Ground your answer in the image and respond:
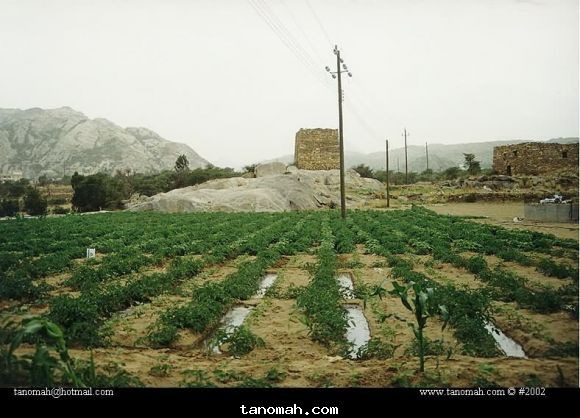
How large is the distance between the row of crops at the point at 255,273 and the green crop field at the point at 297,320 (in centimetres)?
3

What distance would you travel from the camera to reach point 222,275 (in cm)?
1057

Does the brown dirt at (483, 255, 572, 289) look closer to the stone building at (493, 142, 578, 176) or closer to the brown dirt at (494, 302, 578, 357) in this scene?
the brown dirt at (494, 302, 578, 357)

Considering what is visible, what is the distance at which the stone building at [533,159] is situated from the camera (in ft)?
127

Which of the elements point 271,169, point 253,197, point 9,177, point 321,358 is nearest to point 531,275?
point 321,358

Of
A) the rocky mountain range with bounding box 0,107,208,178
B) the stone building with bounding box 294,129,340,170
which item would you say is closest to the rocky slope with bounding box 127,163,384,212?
the stone building with bounding box 294,129,340,170

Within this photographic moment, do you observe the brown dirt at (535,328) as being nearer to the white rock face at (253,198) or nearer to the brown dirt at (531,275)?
the brown dirt at (531,275)

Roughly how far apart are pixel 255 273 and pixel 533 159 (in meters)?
40.8

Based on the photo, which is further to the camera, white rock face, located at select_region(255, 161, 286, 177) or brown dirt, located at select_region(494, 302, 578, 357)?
white rock face, located at select_region(255, 161, 286, 177)

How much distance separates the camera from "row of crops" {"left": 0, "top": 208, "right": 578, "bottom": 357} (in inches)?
247

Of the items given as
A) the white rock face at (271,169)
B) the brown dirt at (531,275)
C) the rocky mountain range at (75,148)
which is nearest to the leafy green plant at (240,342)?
the brown dirt at (531,275)

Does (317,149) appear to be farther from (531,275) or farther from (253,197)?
(531,275)

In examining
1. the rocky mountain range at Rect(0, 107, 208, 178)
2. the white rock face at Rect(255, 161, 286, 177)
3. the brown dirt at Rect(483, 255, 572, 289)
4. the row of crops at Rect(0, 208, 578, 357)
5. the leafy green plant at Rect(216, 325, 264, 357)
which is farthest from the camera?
the rocky mountain range at Rect(0, 107, 208, 178)

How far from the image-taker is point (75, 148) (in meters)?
122

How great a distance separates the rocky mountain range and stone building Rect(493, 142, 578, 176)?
80.0 metres
